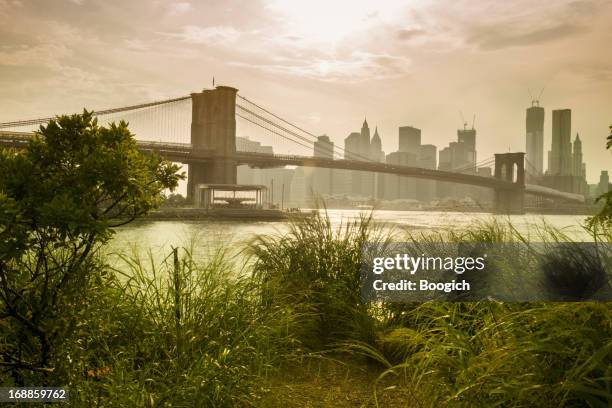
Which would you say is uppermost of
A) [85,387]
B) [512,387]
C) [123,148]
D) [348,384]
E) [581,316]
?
[123,148]

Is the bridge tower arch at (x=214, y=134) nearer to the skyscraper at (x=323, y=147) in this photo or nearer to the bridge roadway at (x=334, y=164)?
the bridge roadway at (x=334, y=164)

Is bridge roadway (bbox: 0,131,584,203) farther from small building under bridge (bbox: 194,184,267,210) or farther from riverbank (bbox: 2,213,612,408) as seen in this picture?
riverbank (bbox: 2,213,612,408)

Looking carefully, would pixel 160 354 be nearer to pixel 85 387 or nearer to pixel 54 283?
pixel 85 387

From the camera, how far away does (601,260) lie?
329cm

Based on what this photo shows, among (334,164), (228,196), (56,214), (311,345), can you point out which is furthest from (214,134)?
(56,214)

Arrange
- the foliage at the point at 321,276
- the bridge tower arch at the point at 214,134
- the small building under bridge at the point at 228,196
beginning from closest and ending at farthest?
the foliage at the point at 321,276, the bridge tower arch at the point at 214,134, the small building under bridge at the point at 228,196

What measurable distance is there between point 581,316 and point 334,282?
2.33 m

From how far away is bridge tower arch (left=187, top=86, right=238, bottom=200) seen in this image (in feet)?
118

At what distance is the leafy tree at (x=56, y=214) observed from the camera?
2.39 metres

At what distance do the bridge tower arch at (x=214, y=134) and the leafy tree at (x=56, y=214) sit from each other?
32181 mm

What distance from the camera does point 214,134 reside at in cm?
3819

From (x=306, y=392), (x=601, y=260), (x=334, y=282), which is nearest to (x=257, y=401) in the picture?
(x=306, y=392)

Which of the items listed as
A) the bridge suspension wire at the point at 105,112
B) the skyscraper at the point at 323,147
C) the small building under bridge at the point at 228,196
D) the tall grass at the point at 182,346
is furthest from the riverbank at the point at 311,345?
the skyscraper at the point at 323,147

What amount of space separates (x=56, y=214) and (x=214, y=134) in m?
36.7
